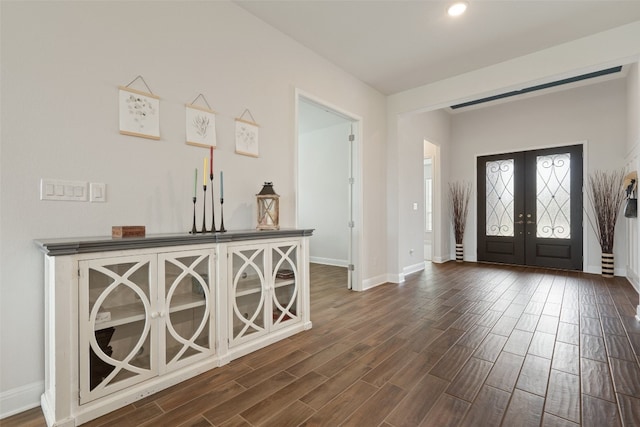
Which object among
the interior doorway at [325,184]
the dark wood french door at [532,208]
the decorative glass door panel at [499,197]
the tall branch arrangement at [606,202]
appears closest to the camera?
the tall branch arrangement at [606,202]

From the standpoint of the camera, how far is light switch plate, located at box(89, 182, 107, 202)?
71.8 inches

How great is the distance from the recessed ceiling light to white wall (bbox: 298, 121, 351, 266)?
3.05 m

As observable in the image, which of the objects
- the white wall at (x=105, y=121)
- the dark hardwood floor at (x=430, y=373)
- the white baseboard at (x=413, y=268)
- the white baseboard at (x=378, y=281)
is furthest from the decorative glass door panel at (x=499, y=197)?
the white wall at (x=105, y=121)

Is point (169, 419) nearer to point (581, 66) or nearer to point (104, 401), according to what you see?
point (104, 401)

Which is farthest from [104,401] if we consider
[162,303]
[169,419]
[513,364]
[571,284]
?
[571,284]

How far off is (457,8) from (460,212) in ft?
14.9

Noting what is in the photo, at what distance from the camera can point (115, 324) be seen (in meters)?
1.65

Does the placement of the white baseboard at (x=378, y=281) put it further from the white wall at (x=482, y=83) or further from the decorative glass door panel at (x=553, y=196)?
the decorative glass door panel at (x=553, y=196)

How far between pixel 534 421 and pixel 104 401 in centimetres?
221

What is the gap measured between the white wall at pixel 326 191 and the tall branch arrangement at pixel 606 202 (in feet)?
13.5

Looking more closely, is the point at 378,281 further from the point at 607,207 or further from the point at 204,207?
the point at 607,207

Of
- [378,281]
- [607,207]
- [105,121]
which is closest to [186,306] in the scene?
[105,121]

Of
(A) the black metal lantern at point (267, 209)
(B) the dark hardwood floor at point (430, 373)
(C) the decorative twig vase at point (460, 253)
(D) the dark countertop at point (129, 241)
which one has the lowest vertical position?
(B) the dark hardwood floor at point (430, 373)

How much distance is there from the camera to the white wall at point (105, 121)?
1591 mm
